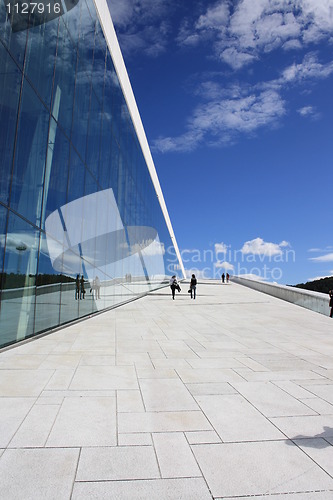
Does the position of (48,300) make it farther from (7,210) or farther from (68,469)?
(68,469)

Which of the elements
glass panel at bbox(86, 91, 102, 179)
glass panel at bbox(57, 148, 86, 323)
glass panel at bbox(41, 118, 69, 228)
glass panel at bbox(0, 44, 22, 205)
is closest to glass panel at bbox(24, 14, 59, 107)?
glass panel at bbox(0, 44, 22, 205)

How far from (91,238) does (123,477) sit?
1149cm

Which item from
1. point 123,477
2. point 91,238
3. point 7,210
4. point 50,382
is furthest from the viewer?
point 91,238

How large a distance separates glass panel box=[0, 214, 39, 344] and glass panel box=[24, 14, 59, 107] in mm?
3476

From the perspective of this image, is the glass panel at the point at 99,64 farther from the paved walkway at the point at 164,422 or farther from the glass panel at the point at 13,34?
the paved walkway at the point at 164,422

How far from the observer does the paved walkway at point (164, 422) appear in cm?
265

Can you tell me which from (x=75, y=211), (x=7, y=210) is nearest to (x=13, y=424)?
(x=7, y=210)

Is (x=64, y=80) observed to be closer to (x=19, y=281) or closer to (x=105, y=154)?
(x=105, y=154)

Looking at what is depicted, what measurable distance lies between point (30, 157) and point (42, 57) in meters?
2.70

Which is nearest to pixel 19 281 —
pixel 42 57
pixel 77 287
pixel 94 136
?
pixel 77 287

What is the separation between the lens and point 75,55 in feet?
37.6

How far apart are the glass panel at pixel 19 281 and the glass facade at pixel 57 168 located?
22mm

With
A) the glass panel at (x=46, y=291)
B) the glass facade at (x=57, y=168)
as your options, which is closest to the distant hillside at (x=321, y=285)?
Result: the glass facade at (x=57, y=168)

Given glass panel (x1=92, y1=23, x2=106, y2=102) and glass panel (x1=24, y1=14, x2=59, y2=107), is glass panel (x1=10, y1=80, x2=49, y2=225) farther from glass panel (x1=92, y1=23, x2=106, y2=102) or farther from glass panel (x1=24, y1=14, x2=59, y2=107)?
glass panel (x1=92, y1=23, x2=106, y2=102)
